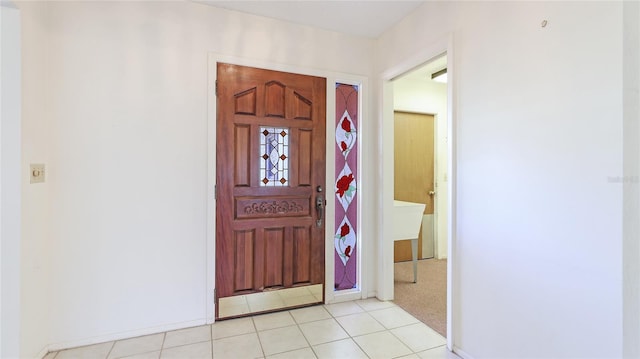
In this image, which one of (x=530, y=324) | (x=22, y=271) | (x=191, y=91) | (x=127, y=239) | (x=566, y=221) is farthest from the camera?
(x=191, y=91)

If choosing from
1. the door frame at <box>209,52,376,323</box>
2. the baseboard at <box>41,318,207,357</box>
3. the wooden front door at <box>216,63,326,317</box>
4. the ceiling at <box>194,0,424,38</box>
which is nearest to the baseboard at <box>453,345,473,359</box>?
the door frame at <box>209,52,376,323</box>

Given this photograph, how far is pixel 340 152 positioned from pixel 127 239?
186 cm

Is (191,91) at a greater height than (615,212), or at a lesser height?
greater

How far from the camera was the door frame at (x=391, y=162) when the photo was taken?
77.7 inches

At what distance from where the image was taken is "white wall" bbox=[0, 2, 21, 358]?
5.29ft

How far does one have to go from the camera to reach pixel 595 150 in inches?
49.4

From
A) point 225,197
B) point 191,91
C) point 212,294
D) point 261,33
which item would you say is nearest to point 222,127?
point 191,91

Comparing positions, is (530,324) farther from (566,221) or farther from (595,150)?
(595,150)

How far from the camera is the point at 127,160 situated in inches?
83.0

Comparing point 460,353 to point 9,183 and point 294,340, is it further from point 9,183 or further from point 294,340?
point 9,183

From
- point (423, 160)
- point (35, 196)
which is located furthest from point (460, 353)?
point (35, 196)

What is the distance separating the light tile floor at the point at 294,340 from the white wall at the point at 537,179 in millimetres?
365

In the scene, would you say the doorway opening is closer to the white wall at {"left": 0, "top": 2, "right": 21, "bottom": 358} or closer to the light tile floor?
the light tile floor

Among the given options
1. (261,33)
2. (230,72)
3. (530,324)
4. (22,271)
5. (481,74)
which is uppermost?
(261,33)
